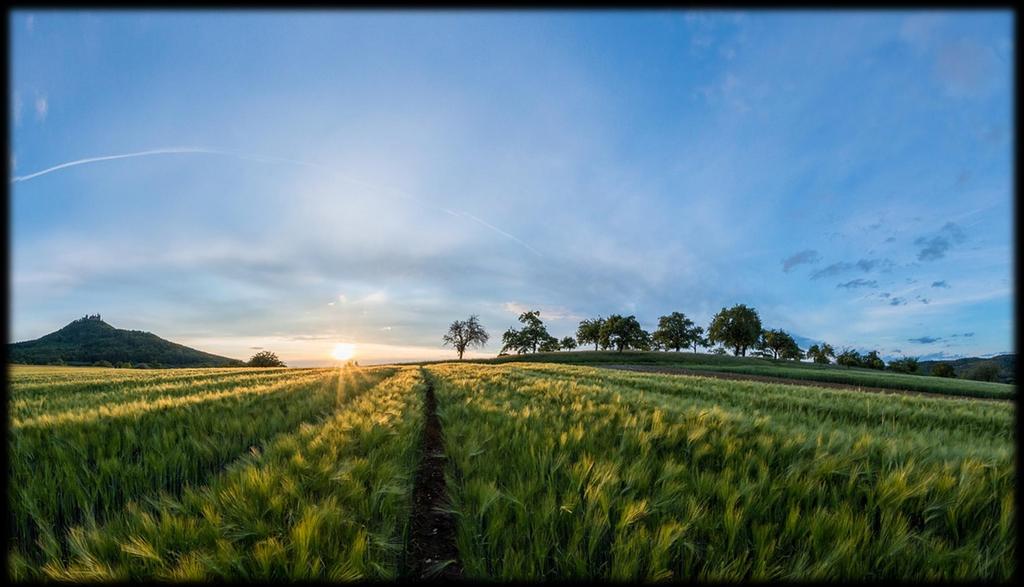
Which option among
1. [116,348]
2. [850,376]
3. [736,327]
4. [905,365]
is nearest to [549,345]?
[736,327]

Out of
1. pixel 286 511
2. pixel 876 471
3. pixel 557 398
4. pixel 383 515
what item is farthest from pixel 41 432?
pixel 876 471

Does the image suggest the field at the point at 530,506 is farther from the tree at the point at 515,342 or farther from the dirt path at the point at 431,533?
the tree at the point at 515,342

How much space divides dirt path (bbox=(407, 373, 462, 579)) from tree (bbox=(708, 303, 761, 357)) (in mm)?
94080

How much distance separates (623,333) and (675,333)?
1866 cm

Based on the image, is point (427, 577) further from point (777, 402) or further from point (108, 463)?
point (777, 402)

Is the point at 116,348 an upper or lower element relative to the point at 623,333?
lower

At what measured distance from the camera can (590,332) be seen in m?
99.2

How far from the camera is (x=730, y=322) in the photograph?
85188 mm

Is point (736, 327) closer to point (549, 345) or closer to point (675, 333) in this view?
point (675, 333)

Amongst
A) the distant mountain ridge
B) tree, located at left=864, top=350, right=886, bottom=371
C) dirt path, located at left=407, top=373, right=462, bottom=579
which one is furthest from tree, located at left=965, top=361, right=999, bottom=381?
the distant mountain ridge

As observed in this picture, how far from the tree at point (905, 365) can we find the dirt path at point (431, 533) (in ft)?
427

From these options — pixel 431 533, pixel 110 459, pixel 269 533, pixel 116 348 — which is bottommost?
pixel 116 348

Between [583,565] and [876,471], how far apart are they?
3375mm

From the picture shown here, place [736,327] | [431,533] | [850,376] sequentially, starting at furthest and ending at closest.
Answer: [736,327]
[850,376]
[431,533]
